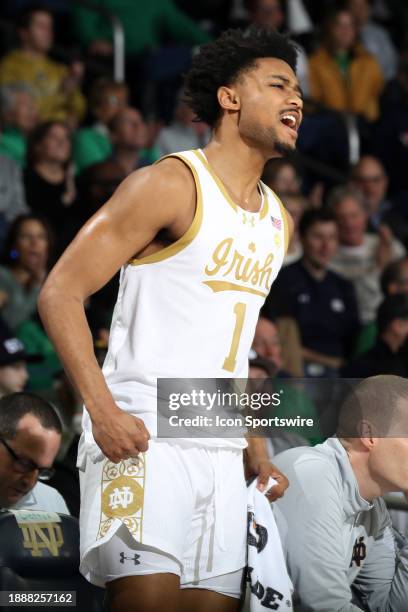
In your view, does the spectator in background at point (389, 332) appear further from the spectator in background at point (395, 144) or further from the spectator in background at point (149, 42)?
the spectator in background at point (149, 42)

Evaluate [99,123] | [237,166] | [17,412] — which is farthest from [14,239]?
[237,166]

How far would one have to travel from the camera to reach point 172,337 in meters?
3.00

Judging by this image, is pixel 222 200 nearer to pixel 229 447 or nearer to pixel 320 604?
pixel 229 447

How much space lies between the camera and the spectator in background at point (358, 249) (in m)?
7.63

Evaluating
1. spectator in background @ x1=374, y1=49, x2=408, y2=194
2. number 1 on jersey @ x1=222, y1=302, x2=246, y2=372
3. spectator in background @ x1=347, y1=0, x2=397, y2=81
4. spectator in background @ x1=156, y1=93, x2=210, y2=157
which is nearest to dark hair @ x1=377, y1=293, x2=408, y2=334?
spectator in background @ x1=156, y1=93, x2=210, y2=157

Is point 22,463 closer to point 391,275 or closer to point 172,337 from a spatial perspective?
point 172,337

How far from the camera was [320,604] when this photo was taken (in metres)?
3.25

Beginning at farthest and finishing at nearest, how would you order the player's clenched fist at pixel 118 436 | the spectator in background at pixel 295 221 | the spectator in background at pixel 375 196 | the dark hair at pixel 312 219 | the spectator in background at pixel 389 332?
1. the spectator in background at pixel 375 196
2. the spectator in background at pixel 295 221
3. the dark hair at pixel 312 219
4. the spectator in background at pixel 389 332
5. the player's clenched fist at pixel 118 436

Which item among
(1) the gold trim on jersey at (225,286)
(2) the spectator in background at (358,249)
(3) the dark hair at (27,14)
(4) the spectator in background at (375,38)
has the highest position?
(4) the spectator in background at (375,38)

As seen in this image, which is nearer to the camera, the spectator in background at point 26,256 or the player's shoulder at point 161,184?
the player's shoulder at point 161,184

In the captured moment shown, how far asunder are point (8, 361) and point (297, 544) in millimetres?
2238

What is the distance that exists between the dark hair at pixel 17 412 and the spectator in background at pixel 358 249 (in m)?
4.16

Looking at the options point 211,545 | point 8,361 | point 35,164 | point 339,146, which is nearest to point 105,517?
point 211,545

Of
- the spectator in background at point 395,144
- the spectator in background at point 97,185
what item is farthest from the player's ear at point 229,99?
the spectator in background at point 395,144
